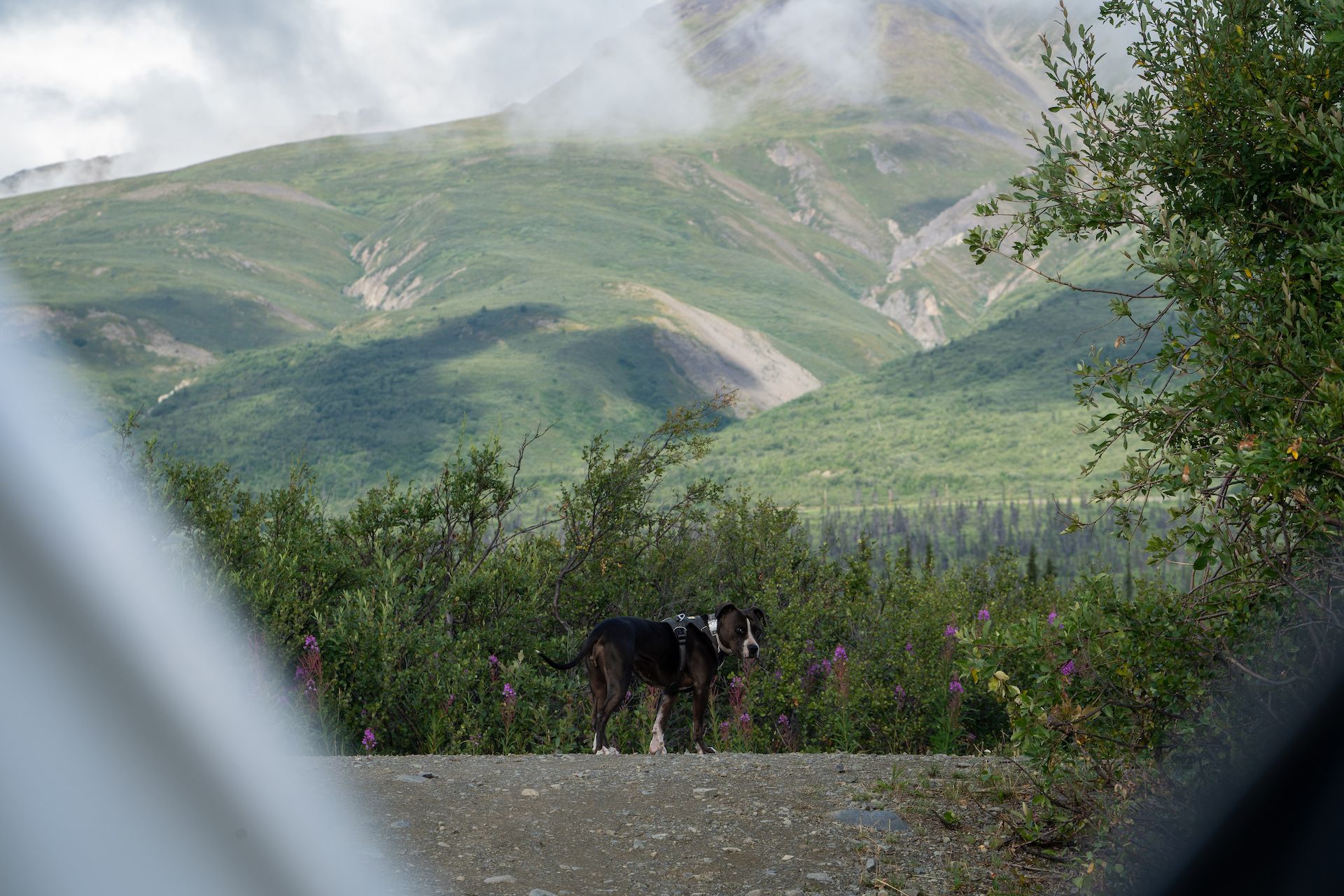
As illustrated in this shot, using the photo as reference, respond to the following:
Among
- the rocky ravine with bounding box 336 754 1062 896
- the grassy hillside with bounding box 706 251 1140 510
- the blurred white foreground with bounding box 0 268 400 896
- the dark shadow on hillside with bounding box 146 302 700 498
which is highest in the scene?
the dark shadow on hillside with bounding box 146 302 700 498

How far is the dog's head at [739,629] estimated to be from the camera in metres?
10.1

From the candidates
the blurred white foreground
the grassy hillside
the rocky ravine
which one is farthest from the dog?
the grassy hillside

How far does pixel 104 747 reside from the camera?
16.1ft

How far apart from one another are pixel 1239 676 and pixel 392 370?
19766 cm

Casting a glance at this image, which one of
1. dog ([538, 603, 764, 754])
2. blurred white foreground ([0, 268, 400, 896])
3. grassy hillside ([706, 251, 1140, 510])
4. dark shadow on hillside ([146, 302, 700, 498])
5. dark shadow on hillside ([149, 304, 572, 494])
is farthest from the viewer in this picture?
grassy hillside ([706, 251, 1140, 510])

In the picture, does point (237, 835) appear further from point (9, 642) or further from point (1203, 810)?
point (1203, 810)

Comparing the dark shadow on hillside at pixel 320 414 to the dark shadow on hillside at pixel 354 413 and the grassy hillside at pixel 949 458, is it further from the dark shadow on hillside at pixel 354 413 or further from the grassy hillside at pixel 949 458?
the grassy hillside at pixel 949 458

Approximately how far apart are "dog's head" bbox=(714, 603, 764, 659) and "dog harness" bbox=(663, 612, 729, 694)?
A: 0.19ft

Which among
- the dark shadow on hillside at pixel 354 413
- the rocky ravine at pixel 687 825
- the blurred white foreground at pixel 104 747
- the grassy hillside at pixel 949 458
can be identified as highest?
the dark shadow on hillside at pixel 354 413

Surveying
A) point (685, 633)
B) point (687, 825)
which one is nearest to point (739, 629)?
point (685, 633)

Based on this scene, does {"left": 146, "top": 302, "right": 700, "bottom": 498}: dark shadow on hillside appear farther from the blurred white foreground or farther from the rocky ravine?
the blurred white foreground

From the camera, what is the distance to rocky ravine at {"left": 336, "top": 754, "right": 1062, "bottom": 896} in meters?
5.61

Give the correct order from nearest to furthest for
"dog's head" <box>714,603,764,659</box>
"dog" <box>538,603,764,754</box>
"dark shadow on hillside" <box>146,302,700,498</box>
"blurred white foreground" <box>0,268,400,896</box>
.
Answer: "blurred white foreground" <box>0,268,400,896</box>, "dog" <box>538,603,764,754</box>, "dog's head" <box>714,603,764,659</box>, "dark shadow on hillside" <box>146,302,700,498</box>

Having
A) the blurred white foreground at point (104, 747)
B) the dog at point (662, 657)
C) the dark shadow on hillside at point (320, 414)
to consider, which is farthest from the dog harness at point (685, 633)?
the dark shadow on hillside at point (320, 414)
